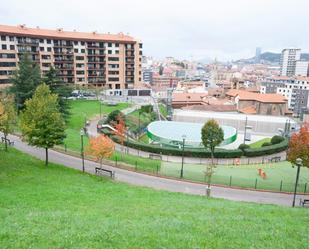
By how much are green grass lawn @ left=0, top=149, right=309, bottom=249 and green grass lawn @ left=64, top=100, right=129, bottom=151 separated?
17.4m

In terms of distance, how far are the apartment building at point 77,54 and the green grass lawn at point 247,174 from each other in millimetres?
59833

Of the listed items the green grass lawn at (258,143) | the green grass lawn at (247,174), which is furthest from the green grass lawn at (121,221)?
the green grass lawn at (258,143)

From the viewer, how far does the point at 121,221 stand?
12.8 meters

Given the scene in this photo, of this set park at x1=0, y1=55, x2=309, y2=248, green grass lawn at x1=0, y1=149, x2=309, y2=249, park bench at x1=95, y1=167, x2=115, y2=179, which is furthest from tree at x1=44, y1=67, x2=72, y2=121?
green grass lawn at x1=0, y1=149, x2=309, y2=249

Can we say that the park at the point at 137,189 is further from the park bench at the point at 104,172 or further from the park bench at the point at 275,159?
the park bench at the point at 104,172

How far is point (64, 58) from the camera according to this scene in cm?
8656

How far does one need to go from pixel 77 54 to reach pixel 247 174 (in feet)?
228

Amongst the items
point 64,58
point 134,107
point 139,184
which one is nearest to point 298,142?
point 139,184

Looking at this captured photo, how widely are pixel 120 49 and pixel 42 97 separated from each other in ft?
226

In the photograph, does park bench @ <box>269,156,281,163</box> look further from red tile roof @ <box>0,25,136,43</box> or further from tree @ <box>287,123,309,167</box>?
red tile roof @ <box>0,25,136,43</box>

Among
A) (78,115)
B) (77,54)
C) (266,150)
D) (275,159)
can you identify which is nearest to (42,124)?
(275,159)

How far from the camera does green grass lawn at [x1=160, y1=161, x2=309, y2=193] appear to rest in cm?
3067

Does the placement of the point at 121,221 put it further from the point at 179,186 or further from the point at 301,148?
the point at 301,148

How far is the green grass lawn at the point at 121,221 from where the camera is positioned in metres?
9.98
